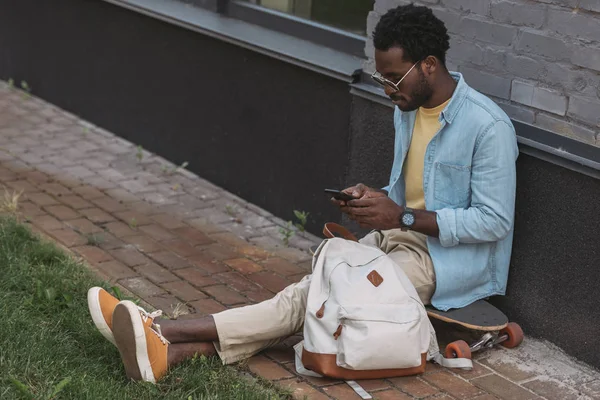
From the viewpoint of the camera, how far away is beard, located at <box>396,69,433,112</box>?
438 cm

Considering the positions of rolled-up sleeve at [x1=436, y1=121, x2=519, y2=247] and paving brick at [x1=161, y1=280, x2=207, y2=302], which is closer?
rolled-up sleeve at [x1=436, y1=121, x2=519, y2=247]

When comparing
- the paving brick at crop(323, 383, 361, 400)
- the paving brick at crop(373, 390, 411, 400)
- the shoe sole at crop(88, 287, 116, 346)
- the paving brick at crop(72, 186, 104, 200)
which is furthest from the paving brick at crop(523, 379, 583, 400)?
the paving brick at crop(72, 186, 104, 200)

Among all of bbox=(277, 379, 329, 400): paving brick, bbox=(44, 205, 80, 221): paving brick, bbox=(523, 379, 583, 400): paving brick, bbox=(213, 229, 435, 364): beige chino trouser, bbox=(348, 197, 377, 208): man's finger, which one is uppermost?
bbox=(348, 197, 377, 208): man's finger

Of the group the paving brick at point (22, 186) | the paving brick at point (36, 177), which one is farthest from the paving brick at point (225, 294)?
the paving brick at point (36, 177)

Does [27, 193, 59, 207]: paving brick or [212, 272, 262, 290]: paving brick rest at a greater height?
[27, 193, 59, 207]: paving brick

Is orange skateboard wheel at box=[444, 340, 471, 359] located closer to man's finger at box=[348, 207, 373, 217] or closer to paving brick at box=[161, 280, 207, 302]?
man's finger at box=[348, 207, 373, 217]

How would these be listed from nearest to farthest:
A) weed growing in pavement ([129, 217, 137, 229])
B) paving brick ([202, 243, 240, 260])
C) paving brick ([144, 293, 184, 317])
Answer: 1. paving brick ([144, 293, 184, 317])
2. paving brick ([202, 243, 240, 260])
3. weed growing in pavement ([129, 217, 137, 229])

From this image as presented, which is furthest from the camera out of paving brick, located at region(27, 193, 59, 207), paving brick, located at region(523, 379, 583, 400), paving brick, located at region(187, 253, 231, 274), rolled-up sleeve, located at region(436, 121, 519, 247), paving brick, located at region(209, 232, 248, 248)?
paving brick, located at region(27, 193, 59, 207)

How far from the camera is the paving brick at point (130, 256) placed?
18.2 ft

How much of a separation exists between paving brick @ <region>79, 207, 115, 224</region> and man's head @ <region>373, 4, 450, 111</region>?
95.5 inches

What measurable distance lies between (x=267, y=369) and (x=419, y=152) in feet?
3.89

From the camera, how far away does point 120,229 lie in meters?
6.04

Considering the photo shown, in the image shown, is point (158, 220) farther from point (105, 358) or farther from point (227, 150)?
point (105, 358)

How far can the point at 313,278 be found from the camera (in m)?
4.22
